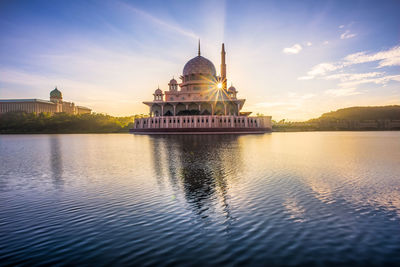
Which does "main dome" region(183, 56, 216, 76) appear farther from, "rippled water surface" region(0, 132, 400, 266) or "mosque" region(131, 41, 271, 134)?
"rippled water surface" region(0, 132, 400, 266)

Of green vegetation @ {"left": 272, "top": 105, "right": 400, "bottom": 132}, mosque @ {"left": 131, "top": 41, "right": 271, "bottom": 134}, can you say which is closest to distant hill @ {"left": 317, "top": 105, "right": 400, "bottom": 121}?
green vegetation @ {"left": 272, "top": 105, "right": 400, "bottom": 132}

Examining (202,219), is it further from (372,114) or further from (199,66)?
(372,114)

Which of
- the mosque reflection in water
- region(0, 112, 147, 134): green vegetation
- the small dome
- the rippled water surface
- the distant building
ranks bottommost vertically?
the rippled water surface

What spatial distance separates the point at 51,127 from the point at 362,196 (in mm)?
108501

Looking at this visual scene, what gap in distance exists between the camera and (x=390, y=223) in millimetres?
5578

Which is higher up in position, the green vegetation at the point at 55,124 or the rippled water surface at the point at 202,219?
the green vegetation at the point at 55,124

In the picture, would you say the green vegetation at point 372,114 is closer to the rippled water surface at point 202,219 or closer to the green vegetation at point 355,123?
the green vegetation at point 355,123

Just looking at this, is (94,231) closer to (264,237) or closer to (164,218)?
(164,218)

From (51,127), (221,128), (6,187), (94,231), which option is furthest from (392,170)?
(51,127)

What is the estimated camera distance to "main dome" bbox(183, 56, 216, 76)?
67250 mm

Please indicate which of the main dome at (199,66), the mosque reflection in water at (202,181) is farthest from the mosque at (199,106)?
the mosque reflection in water at (202,181)

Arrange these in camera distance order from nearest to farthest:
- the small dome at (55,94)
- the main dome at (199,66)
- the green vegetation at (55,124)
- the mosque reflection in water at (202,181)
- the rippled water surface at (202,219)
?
the rippled water surface at (202,219) < the mosque reflection in water at (202,181) < the main dome at (199,66) < the green vegetation at (55,124) < the small dome at (55,94)

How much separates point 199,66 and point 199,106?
13.0 meters

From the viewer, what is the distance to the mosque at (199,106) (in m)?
58.2
